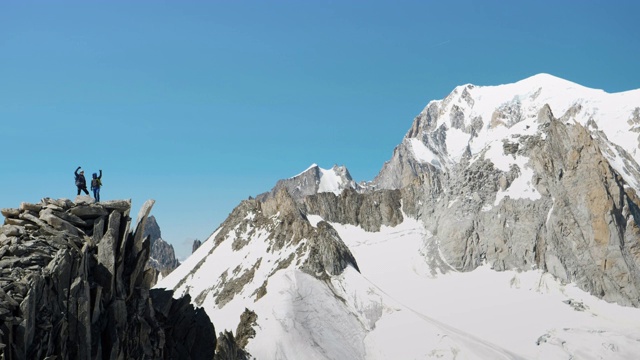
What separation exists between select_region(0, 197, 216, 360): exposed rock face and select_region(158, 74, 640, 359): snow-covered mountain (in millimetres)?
37675

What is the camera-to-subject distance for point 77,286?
30.2 metres

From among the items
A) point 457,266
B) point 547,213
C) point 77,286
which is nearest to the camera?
point 77,286

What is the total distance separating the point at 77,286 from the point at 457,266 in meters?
125

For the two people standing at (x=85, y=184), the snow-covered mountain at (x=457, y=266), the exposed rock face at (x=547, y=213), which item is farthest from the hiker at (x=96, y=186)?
the exposed rock face at (x=547, y=213)

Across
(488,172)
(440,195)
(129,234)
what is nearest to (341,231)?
(440,195)

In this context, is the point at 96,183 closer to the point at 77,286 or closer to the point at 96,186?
the point at 96,186

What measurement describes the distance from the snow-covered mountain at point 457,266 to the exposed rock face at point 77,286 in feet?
124

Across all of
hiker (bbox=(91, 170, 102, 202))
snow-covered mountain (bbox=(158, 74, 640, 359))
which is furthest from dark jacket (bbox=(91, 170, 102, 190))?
snow-covered mountain (bbox=(158, 74, 640, 359))

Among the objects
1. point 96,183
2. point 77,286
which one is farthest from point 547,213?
point 77,286

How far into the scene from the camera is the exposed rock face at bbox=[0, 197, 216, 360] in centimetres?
2780

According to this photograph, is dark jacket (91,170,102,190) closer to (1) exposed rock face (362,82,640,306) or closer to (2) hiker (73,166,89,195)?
(2) hiker (73,166,89,195)

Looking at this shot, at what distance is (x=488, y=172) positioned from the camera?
157m

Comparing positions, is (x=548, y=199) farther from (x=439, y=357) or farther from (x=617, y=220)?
(x=439, y=357)

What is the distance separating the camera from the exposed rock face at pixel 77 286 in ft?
91.2
